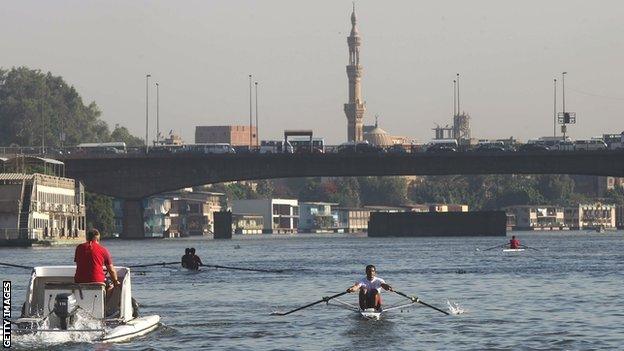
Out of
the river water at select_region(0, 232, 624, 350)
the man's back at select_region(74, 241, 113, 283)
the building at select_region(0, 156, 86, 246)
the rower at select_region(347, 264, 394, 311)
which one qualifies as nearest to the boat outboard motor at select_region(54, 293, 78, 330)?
the man's back at select_region(74, 241, 113, 283)

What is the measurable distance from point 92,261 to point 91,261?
0.09ft

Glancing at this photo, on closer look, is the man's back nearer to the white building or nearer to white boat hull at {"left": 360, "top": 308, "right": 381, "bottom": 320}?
white boat hull at {"left": 360, "top": 308, "right": 381, "bottom": 320}

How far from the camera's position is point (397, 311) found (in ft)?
201

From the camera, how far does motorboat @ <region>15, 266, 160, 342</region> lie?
4600 cm

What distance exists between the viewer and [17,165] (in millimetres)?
196250

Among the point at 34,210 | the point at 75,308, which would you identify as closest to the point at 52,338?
the point at 75,308

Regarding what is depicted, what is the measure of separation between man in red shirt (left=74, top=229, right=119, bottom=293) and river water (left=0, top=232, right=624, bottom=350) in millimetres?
1954

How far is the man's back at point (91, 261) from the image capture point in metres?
45.8

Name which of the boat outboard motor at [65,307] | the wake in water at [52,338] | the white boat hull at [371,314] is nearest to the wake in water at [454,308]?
the white boat hull at [371,314]

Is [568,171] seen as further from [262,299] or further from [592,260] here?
[262,299]

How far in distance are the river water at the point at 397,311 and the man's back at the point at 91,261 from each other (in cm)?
194

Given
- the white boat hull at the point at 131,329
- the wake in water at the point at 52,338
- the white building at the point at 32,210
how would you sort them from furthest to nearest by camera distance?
the white building at the point at 32,210
the white boat hull at the point at 131,329
the wake in water at the point at 52,338

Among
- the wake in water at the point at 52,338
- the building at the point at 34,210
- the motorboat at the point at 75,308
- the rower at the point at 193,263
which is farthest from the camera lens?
the building at the point at 34,210

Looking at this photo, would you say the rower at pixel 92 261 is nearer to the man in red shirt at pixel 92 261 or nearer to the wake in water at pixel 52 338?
the man in red shirt at pixel 92 261
